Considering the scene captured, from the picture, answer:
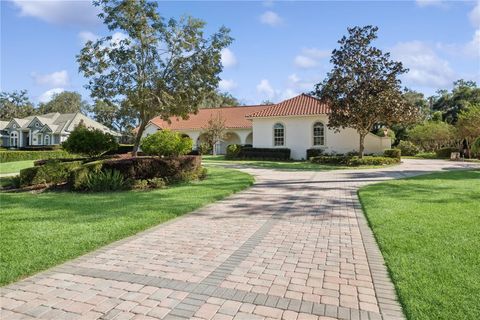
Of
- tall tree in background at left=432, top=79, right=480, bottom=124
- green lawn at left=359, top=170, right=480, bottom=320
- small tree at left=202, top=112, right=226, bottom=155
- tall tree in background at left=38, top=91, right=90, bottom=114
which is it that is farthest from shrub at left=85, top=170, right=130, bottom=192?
tall tree in background at left=38, top=91, right=90, bottom=114

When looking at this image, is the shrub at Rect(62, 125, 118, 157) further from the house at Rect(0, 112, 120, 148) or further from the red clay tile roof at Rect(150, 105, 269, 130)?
the house at Rect(0, 112, 120, 148)

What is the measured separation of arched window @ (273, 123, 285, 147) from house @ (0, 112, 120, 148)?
27737 mm

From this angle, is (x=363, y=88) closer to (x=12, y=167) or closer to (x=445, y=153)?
(x=445, y=153)

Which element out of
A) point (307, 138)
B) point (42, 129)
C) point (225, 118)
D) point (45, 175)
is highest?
point (225, 118)

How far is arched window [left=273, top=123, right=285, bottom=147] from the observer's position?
31.3 meters

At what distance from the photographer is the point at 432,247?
204 inches

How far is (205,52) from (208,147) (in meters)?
19.2

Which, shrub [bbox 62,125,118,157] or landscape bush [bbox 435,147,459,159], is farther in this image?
landscape bush [bbox 435,147,459,159]

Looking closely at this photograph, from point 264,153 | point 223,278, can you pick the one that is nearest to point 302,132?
point 264,153

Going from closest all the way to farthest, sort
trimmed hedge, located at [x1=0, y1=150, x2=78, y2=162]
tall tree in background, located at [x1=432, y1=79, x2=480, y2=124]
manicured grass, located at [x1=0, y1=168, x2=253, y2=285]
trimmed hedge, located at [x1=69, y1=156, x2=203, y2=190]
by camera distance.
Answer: manicured grass, located at [x1=0, y1=168, x2=253, y2=285] → trimmed hedge, located at [x1=69, y1=156, x2=203, y2=190] → trimmed hedge, located at [x1=0, y1=150, x2=78, y2=162] → tall tree in background, located at [x1=432, y1=79, x2=480, y2=124]

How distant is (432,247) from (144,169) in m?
10.2

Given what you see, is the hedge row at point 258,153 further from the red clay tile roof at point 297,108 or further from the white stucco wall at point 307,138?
the red clay tile roof at point 297,108

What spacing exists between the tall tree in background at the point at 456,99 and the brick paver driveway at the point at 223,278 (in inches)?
1995

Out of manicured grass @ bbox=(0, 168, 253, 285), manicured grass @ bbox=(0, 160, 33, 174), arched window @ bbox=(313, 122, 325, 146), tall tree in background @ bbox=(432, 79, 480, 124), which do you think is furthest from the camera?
tall tree in background @ bbox=(432, 79, 480, 124)
